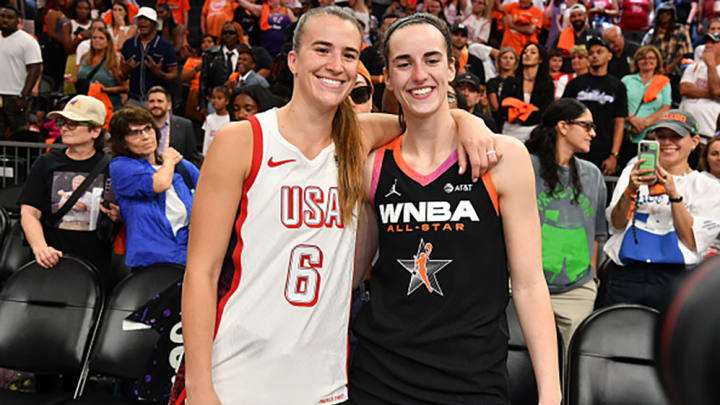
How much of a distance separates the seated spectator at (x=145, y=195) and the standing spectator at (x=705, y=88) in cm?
508

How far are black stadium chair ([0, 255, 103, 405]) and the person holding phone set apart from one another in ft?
9.50

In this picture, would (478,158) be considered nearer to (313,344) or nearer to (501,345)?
(501,345)

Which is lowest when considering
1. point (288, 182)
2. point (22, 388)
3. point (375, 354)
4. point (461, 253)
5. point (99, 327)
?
point (22, 388)

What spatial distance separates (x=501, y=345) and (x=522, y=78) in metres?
5.61

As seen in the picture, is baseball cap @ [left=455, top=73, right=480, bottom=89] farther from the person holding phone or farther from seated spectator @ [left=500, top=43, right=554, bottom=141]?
the person holding phone

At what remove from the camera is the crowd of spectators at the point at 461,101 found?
4109 millimetres

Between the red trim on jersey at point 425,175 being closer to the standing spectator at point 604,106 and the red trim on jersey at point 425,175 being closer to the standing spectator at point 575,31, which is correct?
the standing spectator at point 604,106

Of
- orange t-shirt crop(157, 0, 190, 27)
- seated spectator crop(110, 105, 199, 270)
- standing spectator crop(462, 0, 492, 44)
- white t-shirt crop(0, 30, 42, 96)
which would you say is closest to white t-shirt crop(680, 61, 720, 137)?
standing spectator crop(462, 0, 492, 44)

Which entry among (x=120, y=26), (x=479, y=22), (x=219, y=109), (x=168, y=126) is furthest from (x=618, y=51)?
(x=120, y=26)

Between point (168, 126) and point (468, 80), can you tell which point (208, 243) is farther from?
point (468, 80)

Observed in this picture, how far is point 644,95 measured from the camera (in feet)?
23.2

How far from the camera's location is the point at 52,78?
33.4 feet

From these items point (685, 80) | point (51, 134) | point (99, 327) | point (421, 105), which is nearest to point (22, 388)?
point (99, 327)

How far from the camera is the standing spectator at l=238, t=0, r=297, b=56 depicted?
9.88 metres
